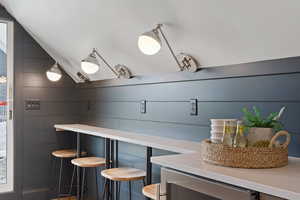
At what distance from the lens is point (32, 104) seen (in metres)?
3.77

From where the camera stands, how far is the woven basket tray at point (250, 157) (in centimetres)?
135

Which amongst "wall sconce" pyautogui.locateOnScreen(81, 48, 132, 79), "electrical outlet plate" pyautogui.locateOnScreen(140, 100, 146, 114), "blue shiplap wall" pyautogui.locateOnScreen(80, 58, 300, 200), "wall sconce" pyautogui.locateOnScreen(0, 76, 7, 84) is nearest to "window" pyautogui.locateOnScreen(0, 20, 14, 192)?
"wall sconce" pyautogui.locateOnScreen(0, 76, 7, 84)

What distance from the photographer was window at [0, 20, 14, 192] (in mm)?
3664

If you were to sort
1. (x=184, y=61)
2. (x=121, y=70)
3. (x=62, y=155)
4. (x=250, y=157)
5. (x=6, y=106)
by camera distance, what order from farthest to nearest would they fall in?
(x=6, y=106), (x=62, y=155), (x=121, y=70), (x=184, y=61), (x=250, y=157)

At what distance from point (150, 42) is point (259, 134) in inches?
36.0

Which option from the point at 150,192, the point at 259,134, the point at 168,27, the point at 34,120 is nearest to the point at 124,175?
the point at 150,192

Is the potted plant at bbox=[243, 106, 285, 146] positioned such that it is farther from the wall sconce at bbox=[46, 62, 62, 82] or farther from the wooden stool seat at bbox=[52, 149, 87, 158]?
the wall sconce at bbox=[46, 62, 62, 82]

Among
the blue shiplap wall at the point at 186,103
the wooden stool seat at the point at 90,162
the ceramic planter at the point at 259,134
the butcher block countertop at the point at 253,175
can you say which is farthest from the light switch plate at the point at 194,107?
the wooden stool seat at the point at 90,162

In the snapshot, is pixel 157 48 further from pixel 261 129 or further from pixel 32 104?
pixel 32 104

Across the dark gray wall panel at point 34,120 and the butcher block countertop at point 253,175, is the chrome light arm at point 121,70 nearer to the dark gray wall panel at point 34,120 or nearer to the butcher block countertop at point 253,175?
the dark gray wall panel at point 34,120

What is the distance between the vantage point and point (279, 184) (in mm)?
1097

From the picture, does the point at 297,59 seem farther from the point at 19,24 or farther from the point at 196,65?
the point at 19,24

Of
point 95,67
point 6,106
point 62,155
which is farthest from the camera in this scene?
point 6,106

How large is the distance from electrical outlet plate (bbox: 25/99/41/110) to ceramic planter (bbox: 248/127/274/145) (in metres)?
2.91
